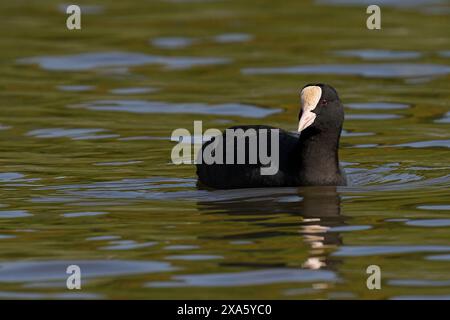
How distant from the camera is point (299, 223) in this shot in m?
9.98

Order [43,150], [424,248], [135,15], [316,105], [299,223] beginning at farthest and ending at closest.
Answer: [135,15] → [43,150] → [316,105] → [299,223] → [424,248]

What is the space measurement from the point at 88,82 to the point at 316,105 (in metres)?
6.91

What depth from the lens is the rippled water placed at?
8648 mm

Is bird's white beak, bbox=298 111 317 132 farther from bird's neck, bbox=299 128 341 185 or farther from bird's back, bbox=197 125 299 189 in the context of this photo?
bird's back, bbox=197 125 299 189

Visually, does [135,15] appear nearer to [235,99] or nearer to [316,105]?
[235,99]

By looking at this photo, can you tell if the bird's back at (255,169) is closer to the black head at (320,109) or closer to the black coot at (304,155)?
the black coot at (304,155)

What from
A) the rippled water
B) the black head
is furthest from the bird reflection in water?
the black head

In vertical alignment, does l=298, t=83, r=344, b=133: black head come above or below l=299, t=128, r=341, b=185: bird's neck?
above

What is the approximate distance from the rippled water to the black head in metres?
0.54

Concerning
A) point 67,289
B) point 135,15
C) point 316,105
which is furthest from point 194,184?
point 135,15

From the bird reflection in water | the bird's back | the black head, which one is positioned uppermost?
the black head

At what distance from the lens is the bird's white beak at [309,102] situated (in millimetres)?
10938

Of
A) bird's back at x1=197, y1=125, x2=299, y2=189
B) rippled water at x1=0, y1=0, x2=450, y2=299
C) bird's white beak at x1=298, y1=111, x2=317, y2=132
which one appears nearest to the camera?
rippled water at x1=0, y1=0, x2=450, y2=299
